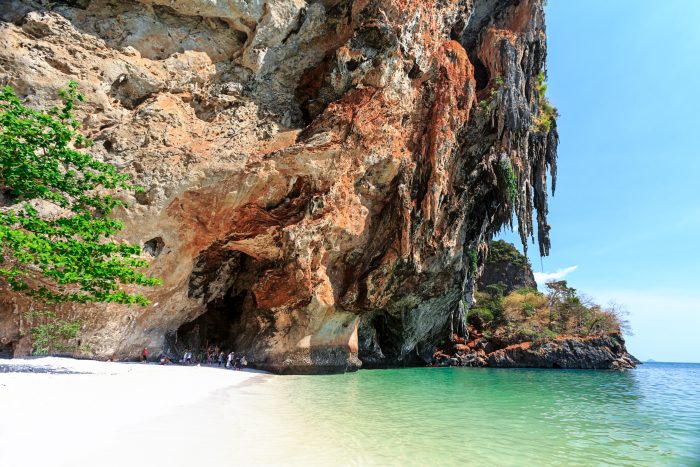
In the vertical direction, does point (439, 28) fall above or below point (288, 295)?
above

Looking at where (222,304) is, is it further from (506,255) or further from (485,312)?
(506,255)

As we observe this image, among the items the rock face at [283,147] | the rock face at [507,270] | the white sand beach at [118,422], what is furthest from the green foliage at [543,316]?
the white sand beach at [118,422]

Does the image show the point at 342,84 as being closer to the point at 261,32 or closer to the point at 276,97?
the point at 276,97

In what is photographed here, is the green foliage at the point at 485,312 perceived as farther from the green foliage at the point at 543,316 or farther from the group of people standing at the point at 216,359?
the group of people standing at the point at 216,359

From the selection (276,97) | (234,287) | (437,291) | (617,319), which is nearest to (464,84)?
(276,97)

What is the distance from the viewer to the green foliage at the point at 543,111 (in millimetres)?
21766

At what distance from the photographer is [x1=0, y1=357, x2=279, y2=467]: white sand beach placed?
11.9 feet

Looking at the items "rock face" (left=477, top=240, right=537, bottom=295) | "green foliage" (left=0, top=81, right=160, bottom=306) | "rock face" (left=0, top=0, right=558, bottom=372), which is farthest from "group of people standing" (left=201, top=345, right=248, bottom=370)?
"rock face" (left=477, top=240, right=537, bottom=295)

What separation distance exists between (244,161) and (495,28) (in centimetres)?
1699

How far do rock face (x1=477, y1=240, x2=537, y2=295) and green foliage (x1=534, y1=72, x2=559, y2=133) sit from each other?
24.8 meters

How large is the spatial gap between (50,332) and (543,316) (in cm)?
3693

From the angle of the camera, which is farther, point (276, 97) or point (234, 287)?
point (234, 287)

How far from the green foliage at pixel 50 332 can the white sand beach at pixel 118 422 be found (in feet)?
9.45

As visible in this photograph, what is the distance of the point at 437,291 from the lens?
2152 centimetres
